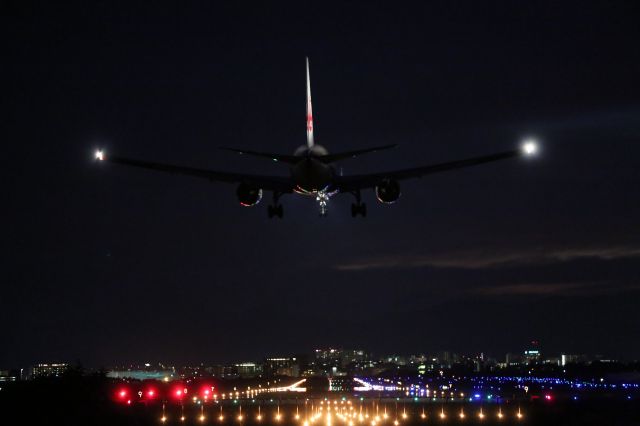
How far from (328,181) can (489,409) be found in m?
48.9

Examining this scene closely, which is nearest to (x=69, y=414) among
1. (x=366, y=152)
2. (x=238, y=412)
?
(x=238, y=412)

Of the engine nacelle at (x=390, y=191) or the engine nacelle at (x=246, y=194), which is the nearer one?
the engine nacelle at (x=246, y=194)

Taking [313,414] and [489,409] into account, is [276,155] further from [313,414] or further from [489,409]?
[489,409]

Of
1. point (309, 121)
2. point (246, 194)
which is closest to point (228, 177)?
point (246, 194)

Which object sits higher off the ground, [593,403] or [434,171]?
[434,171]

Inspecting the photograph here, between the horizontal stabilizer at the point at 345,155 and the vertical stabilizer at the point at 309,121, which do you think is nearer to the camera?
the horizontal stabilizer at the point at 345,155

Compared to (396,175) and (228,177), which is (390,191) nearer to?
(396,175)

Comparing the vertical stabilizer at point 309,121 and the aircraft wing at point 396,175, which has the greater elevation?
the vertical stabilizer at point 309,121

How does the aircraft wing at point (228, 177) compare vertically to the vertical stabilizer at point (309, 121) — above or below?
below

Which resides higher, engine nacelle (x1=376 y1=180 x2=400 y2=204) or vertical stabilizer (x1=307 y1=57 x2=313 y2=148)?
vertical stabilizer (x1=307 y1=57 x2=313 y2=148)

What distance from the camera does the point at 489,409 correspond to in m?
87.5

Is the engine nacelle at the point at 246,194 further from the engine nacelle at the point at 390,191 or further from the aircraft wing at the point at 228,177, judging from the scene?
the engine nacelle at the point at 390,191

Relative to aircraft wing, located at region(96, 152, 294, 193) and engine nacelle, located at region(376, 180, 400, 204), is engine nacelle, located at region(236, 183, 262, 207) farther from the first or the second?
engine nacelle, located at region(376, 180, 400, 204)

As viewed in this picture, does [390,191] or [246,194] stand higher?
[390,191]
